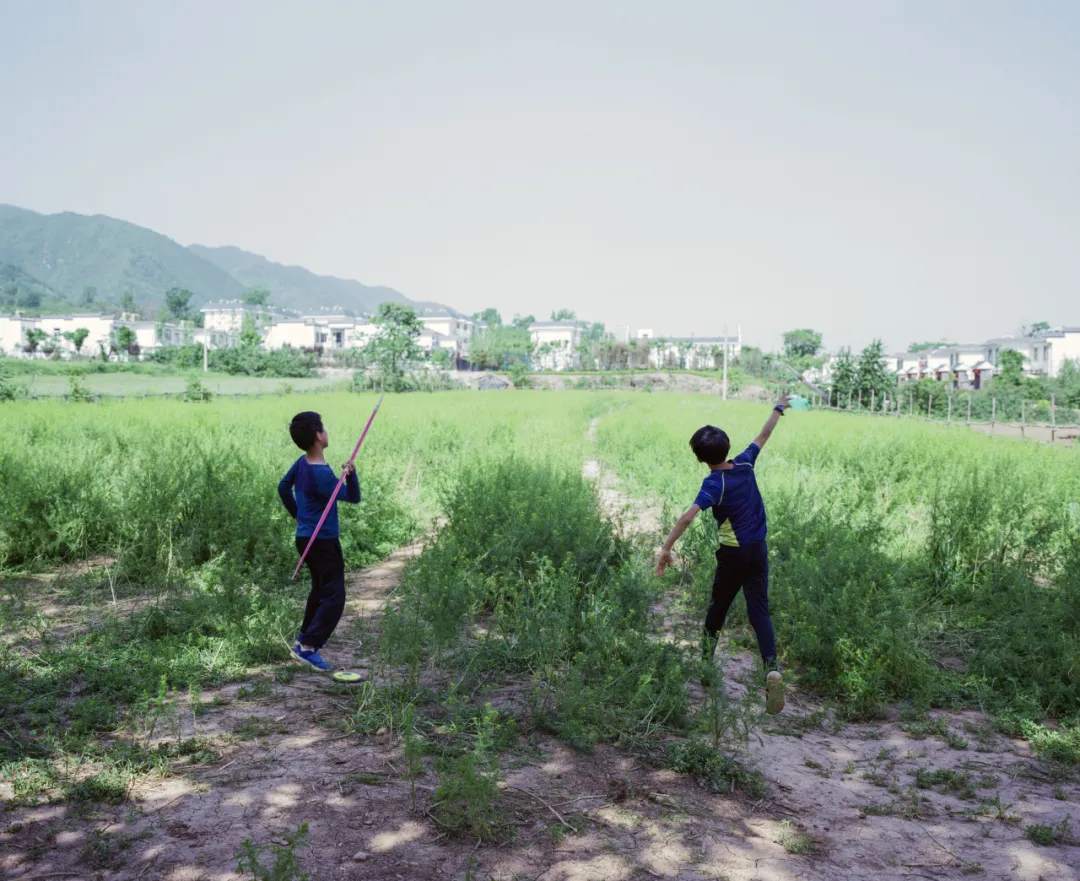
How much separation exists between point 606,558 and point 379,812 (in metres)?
3.75

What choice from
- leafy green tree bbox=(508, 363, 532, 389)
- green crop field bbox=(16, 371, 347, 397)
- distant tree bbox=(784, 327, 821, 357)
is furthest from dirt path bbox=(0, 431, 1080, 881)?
distant tree bbox=(784, 327, 821, 357)

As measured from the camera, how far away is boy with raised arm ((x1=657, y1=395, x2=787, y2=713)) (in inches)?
175

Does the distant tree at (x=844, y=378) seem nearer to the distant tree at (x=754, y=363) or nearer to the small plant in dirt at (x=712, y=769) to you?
the distant tree at (x=754, y=363)

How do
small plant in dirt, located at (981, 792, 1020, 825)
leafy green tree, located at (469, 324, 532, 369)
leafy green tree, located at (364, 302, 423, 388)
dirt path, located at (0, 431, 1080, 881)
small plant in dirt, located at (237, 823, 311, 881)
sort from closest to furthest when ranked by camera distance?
small plant in dirt, located at (237, 823, 311, 881)
dirt path, located at (0, 431, 1080, 881)
small plant in dirt, located at (981, 792, 1020, 825)
leafy green tree, located at (364, 302, 423, 388)
leafy green tree, located at (469, 324, 532, 369)

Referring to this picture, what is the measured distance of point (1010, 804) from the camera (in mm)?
3654

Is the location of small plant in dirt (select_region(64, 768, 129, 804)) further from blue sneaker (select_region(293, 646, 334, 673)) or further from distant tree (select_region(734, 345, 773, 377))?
distant tree (select_region(734, 345, 773, 377))

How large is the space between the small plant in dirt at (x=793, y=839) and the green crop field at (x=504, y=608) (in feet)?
1.16

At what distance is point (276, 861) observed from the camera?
2.64m

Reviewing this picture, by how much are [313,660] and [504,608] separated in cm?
165

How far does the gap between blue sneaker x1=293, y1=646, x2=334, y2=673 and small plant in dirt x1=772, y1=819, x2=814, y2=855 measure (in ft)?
9.54

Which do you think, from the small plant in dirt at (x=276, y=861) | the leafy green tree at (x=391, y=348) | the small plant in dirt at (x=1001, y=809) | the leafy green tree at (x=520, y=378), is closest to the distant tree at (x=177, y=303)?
the leafy green tree at (x=520, y=378)

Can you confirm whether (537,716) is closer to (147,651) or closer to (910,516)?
(147,651)

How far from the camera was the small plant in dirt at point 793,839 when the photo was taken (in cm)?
323

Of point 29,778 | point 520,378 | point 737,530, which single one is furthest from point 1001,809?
point 520,378
